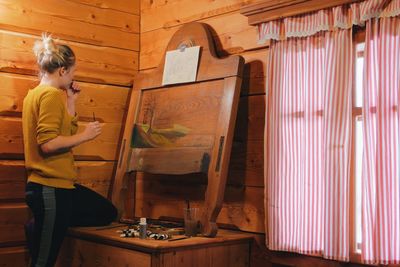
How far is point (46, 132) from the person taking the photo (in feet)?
9.48

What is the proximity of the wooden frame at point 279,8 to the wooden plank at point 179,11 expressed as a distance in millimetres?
186

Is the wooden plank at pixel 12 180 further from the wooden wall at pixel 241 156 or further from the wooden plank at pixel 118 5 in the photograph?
the wooden plank at pixel 118 5

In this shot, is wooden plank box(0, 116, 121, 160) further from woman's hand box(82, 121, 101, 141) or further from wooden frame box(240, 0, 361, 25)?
wooden frame box(240, 0, 361, 25)

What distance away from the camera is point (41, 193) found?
291cm

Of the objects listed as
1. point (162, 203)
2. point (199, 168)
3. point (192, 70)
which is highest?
point (192, 70)

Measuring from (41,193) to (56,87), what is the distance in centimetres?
56

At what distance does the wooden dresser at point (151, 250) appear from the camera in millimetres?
2686

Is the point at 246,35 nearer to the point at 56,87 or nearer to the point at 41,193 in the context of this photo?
the point at 56,87

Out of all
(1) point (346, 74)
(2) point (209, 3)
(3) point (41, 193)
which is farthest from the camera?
(2) point (209, 3)

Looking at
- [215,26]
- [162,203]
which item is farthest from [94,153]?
[215,26]

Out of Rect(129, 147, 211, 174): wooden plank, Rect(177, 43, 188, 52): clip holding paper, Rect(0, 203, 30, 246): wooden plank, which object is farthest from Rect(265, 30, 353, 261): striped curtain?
Rect(0, 203, 30, 246): wooden plank

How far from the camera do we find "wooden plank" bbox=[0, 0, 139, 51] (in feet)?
11.0

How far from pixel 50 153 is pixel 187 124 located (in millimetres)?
770

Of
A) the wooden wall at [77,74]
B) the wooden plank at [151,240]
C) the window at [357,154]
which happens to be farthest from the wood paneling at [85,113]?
the window at [357,154]
